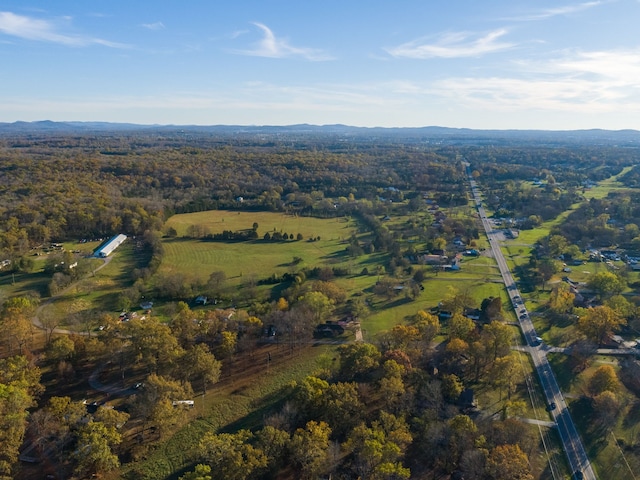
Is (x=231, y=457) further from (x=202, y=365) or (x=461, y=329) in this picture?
(x=461, y=329)

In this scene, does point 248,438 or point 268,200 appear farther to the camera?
point 268,200

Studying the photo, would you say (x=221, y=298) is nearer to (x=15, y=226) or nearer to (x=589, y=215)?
(x=15, y=226)

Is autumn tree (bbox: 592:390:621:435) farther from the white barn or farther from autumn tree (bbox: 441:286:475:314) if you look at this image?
the white barn

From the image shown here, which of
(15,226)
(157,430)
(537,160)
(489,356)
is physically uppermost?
(537,160)

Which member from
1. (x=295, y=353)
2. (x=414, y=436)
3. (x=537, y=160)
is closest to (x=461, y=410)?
(x=414, y=436)

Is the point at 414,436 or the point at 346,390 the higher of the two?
the point at 346,390

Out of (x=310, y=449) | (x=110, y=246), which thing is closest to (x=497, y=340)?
(x=310, y=449)

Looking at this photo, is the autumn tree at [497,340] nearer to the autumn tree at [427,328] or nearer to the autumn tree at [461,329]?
the autumn tree at [461,329]
